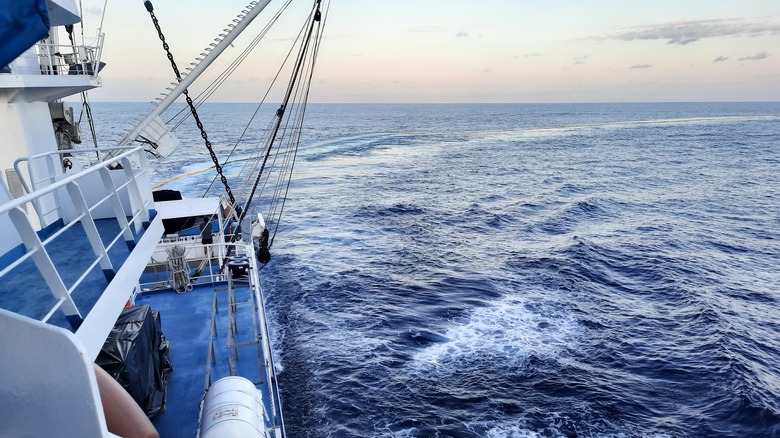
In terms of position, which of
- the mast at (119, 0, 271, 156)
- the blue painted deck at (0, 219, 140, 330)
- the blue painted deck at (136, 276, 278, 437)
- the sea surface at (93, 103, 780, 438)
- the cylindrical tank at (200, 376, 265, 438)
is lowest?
the sea surface at (93, 103, 780, 438)

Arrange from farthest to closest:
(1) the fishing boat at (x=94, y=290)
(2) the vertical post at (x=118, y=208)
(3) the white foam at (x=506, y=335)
Result: (3) the white foam at (x=506, y=335)
(2) the vertical post at (x=118, y=208)
(1) the fishing boat at (x=94, y=290)

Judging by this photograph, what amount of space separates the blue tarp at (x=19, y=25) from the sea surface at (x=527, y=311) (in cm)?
1412


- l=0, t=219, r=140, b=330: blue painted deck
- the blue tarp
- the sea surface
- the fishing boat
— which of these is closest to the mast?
the fishing boat

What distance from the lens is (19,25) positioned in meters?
5.71

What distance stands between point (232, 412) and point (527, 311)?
18754 mm

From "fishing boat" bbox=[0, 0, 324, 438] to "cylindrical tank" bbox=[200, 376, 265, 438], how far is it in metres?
0.02

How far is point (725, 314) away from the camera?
24.3m

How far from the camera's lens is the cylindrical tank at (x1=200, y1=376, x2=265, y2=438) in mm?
7621

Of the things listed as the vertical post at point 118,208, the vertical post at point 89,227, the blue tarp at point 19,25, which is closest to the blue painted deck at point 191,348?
the vertical post at point 118,208

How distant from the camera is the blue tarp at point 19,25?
5.60m

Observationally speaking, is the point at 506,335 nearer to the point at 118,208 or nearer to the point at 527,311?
the point at 527,311

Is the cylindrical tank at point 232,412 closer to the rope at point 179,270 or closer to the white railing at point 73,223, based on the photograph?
the white railing at point 73,223

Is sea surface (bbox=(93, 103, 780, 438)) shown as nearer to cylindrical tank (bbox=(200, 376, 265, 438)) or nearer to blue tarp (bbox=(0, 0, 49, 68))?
cylindrical tank (bbox=(200, 376, 265, 438))

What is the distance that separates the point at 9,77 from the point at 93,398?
10.0 meters
